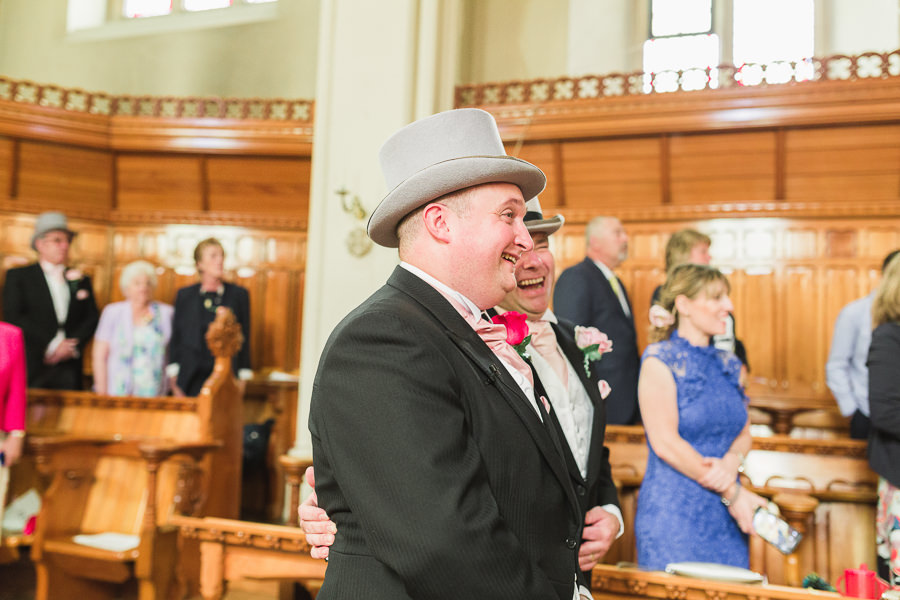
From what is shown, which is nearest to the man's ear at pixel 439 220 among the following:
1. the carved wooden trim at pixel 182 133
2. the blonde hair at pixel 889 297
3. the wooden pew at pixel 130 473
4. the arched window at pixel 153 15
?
the blonde hair at pixel 889 297

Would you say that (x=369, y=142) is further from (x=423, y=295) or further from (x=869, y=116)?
(x=423, y=295)

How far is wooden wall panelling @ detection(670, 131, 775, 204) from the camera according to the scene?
284 inches

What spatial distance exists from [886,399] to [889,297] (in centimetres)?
41

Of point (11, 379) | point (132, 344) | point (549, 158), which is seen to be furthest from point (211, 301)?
point (549, 158)

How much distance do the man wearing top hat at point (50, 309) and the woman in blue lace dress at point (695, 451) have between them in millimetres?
4779

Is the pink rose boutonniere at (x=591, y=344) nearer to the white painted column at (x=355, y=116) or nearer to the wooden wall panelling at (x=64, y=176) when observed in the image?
the white painted column at (x=355, y=116)

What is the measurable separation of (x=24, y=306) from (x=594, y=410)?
17.8ft

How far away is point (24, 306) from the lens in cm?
614

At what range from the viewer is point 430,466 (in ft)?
4.06

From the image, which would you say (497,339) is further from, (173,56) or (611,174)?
(173,56)

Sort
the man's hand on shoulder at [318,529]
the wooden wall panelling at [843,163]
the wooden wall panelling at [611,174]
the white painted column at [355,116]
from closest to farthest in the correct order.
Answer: the man's hand on shoulder at [318,529]
the white painted column at [355,116]
the wooden wall panelling at [843,163]
the wooden wall panelling at [611,174]

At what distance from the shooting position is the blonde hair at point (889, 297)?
2.98 meters

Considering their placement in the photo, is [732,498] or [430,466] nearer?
[430,466]

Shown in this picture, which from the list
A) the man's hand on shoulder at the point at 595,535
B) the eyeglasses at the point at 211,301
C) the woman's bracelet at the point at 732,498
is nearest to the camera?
the man's hand on shoulder at the point at 595,535
